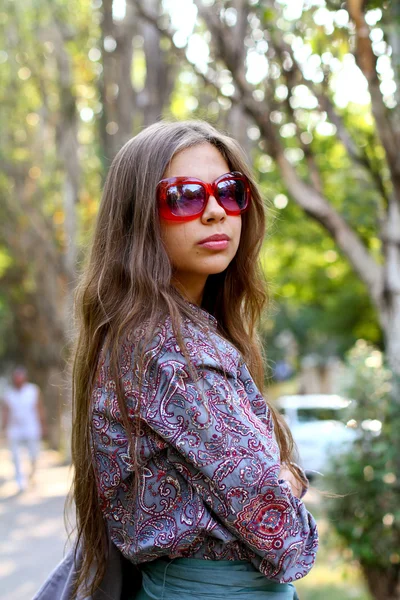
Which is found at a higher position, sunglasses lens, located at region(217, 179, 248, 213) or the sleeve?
sunglasses lens, located at region(217, 179, 248, 213)

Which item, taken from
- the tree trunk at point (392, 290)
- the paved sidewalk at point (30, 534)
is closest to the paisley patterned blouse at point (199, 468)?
the paved sidewalk at point (30, 534)

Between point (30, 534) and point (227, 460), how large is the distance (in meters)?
9.04

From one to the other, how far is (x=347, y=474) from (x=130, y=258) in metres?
4.51

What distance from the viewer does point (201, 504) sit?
6.03 ft

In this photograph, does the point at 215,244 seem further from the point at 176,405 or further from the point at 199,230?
the point at 176,405

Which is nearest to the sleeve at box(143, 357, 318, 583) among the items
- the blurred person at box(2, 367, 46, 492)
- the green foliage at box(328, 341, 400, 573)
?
the green foliage at box(328, 341, 400, 573)

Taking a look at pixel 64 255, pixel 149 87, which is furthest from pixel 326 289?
pixel 149 87

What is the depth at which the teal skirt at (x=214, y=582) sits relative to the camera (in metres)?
1.88

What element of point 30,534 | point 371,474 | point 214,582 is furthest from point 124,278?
point 30,534

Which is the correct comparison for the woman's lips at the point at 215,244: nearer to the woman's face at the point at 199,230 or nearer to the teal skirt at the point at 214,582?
the woman's face at the point at 199,230

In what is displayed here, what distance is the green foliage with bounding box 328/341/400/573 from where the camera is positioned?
19.5 feet

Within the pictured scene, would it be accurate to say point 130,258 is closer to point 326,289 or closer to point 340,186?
point 340,186

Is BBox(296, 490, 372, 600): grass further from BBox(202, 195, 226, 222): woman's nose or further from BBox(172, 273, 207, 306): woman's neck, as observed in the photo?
BBox(202, 195, 226, 222): woman's nose

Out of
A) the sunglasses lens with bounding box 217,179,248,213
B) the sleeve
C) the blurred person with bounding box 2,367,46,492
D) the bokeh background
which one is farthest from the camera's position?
the blurred person with bounding box 2,367,46,492
